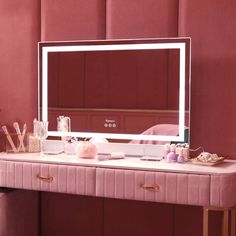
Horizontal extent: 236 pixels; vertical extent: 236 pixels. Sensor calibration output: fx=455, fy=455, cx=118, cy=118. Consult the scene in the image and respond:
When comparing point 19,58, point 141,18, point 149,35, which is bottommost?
point 19,58

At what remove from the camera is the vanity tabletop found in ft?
7.75

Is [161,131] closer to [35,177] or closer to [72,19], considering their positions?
[35,177]

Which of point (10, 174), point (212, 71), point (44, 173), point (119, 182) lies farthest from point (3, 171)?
point (212, 71)

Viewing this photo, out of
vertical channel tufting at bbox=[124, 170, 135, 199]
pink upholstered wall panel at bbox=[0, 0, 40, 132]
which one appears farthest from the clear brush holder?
vertical channel tufting at bbox=[124, 170, 135, 199]

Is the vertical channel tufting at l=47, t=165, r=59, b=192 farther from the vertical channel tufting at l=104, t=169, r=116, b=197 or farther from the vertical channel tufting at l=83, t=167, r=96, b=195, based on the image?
the vertical channel tufting at l=104, t=169, r=116, b=197

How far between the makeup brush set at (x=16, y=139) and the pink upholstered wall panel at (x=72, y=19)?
64 cm

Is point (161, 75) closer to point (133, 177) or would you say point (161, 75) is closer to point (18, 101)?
point (133, 177)

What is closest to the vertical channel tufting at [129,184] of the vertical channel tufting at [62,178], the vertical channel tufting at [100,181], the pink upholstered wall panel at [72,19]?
the vertical channel tufting at [100,181]

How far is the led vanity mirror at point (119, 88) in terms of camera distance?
272 centimetres

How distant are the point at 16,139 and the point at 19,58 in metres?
0.57

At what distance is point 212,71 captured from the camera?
2.74 meters

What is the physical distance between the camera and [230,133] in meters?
2.72

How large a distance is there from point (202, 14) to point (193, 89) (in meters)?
0.45

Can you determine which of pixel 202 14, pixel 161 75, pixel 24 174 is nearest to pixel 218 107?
pixel 161 75
